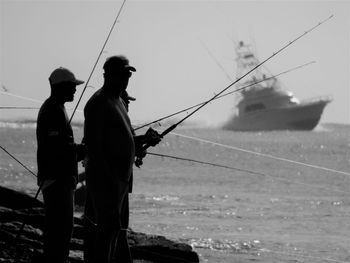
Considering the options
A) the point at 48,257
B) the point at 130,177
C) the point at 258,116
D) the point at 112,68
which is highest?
the point at 258,116

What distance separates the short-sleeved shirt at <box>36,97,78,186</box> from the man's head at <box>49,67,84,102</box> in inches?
3.3

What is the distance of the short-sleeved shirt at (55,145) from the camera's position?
253 inches

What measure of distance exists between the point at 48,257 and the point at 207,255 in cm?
911

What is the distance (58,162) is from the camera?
21.3 ft

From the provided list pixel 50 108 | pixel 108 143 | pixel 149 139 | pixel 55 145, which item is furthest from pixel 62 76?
pixel 108 143

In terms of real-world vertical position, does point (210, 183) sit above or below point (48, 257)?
above

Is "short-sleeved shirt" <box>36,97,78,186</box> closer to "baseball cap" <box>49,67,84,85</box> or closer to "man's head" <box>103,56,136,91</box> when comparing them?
"baseball cap" <box>49,67,84,85</box>

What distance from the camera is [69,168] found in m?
6.54

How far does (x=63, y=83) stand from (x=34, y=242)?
2389mm

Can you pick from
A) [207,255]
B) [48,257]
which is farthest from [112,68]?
[207,255]

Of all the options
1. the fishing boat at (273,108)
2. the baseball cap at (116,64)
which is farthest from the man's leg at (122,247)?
the fishing boat at (273,108)

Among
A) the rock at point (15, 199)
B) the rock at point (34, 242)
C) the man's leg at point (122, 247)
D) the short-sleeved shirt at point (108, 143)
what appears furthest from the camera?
the rock at point (15, 199)

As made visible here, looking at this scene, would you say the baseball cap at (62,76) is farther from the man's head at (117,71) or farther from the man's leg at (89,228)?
the man's leg at (89,228)

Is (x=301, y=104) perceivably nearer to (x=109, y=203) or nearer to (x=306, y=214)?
(x=306, y=214)
